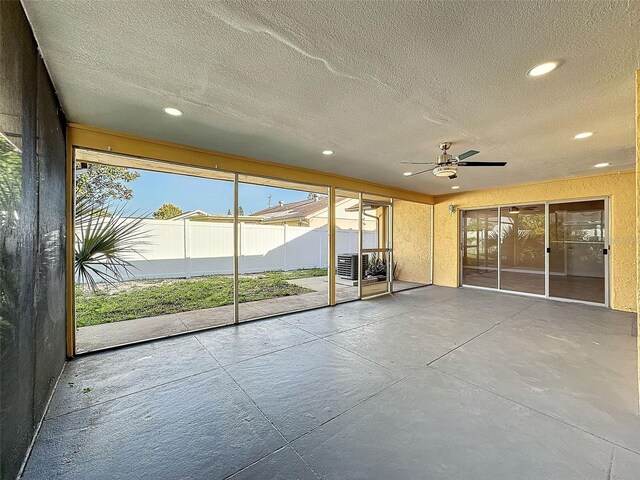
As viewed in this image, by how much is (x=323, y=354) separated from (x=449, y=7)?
10.3 feet

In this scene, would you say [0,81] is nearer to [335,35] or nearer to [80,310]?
[335,35]

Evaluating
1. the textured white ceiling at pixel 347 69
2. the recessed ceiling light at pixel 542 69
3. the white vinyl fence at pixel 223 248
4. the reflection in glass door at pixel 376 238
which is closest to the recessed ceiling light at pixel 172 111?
the textured white ceiling at pixel 347 69

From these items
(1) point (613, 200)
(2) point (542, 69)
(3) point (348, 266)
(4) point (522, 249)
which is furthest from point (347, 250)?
(2) point (542, 69)

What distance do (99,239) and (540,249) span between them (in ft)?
26.6

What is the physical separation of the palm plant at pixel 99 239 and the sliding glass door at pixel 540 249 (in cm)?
751

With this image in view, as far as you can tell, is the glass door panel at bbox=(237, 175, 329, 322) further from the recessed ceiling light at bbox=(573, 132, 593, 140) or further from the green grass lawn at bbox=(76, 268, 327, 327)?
the recessed ceiling light at bbox=(573, 132, 593, 140)

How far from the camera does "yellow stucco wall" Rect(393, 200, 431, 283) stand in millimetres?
8023

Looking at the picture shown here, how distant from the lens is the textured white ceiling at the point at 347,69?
1.51m

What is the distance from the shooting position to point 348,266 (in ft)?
27.0

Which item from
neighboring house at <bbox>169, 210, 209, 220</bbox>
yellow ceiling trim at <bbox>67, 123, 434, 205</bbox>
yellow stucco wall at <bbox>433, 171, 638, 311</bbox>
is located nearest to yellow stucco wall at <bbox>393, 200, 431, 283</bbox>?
yellow stucco wall at <bbox>433, 171, 638, 311</bbox>

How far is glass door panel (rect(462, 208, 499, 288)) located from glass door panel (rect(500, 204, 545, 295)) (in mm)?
191

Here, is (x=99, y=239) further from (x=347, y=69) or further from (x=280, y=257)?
(x=280, y=257)

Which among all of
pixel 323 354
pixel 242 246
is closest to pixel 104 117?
pixel 323 354

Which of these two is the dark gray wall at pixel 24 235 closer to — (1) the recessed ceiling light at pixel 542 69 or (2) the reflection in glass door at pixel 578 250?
(1) the recessed ceiling light at pixel 542 69
